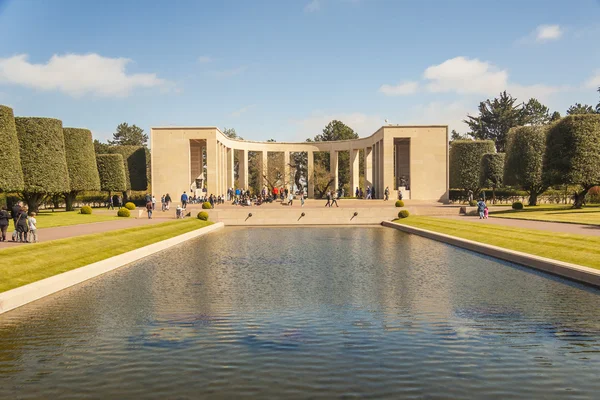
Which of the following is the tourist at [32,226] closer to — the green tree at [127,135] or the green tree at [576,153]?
the green tree at [576,153]

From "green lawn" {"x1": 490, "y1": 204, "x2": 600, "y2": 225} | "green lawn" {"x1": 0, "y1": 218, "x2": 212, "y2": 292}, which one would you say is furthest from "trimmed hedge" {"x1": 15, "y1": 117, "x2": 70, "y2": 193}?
"green lawn" {"x1": 490, "y1": 204, "x2": 600, "y2": 225}

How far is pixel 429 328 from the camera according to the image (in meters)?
8.58

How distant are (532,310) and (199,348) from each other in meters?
6.29

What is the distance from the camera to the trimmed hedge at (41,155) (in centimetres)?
3828

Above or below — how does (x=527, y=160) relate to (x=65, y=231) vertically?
above

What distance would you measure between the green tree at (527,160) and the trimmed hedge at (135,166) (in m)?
45.2

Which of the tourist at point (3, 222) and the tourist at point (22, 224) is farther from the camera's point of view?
the tourist at point (3, 222)

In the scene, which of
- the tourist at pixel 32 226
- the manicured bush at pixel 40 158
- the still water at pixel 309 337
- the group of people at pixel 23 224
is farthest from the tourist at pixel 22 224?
the manicured bush at pixel 40 158

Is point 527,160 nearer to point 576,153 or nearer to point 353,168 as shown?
point 576,153

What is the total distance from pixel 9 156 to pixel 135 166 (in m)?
35.7

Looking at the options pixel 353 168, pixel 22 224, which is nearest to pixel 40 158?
pixel 22 224

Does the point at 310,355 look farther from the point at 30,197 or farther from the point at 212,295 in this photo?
the point at 30,197

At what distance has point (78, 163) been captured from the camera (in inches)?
1897

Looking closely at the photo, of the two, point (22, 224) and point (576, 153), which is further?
point (576, 153)
